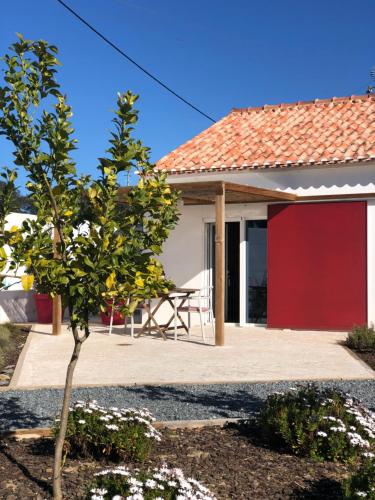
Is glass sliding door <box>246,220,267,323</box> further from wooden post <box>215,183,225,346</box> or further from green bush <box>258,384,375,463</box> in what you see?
green bush <box>258,384,375,463</box>

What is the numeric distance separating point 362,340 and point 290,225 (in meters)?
3.38

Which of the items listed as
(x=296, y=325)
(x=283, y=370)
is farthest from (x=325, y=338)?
(x=283, y=370)

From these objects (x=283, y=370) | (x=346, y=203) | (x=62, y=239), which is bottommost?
(x=283, y=370)

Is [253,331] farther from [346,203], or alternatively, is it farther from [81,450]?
[81,450]

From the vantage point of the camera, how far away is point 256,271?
538 inches

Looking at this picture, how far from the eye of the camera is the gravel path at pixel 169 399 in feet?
19.8

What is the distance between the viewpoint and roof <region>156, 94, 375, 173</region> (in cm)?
1315

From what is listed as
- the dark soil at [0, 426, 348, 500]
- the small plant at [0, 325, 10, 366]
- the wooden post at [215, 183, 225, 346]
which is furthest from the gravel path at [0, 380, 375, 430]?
the wooden post at [215, 183, 225, 346]

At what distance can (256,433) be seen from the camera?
5.32 m

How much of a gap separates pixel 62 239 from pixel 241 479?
6.28 feet

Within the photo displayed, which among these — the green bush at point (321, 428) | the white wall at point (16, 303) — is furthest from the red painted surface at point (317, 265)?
the green bush at point (321, 428)

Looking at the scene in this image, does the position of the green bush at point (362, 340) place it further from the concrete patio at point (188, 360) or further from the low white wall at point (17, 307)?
the low white wall at point (17, 307)

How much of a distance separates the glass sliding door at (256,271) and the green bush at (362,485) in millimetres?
9747

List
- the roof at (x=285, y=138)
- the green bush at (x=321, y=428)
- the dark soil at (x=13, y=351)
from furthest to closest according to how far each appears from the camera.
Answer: the roof at (x=285, y=138), the dark soil at (x=13, y=351), the green bush at (x=321, y=428)
